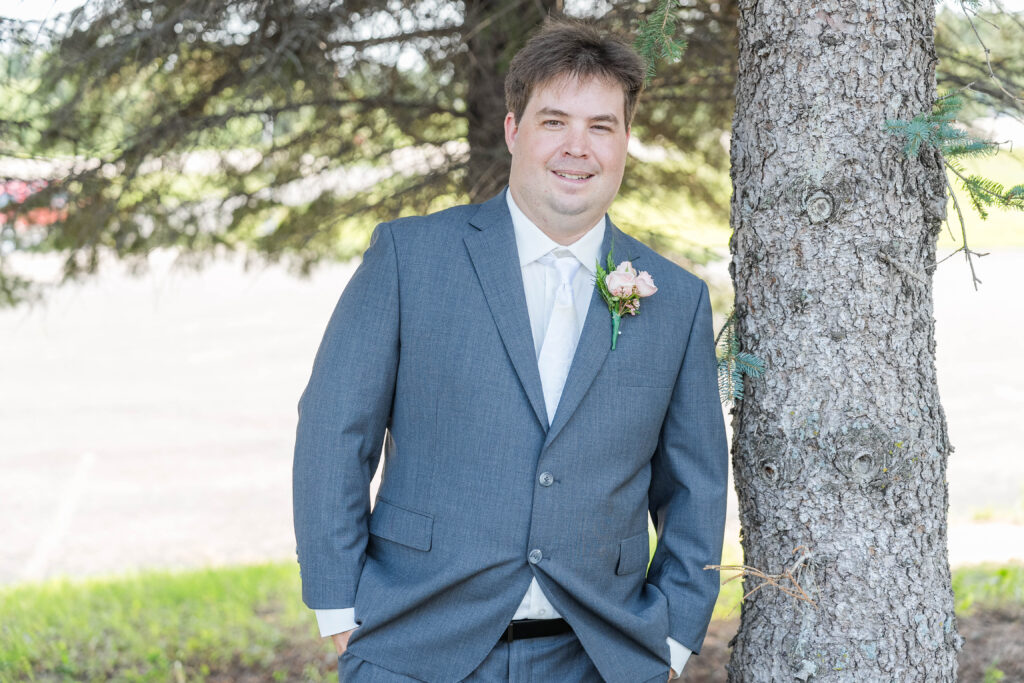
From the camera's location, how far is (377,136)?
4.52 m

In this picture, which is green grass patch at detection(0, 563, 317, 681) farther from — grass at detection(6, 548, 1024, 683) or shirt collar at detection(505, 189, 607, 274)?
shirt collar at detection(505, 189, 607, 274)

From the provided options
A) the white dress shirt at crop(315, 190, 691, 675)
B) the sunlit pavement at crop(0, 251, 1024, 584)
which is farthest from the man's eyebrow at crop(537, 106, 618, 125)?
the sunlit pavement at crop(0, 251, 1024, 584)

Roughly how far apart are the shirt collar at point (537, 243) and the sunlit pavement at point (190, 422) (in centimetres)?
257

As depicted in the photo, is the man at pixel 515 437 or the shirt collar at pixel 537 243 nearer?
the man at pixel 515 437

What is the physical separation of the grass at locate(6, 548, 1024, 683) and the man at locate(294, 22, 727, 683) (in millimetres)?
2012

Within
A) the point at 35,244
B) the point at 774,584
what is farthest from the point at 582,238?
the point at 35,244

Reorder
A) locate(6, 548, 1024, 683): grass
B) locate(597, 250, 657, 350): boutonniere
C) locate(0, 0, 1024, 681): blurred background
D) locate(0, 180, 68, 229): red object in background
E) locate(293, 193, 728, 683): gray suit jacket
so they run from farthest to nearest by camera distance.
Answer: locate(6, 548, 1024, 683): grass → locate(0, 180, 68, 229): red object in background → locate(0, 0, 1024, 681): blurred background → locate(597, 250, 657, 350): boutonniere → locate(293, 193, 728, 683): gray suit jacket

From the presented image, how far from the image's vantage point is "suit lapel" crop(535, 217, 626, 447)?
77.4 inches

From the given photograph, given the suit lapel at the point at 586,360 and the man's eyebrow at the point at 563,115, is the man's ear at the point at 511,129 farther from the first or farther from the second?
the suit lapel at the point at 586,360

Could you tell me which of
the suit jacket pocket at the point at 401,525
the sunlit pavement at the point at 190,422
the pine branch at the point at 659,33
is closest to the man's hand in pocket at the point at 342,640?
the suit jacket pocket at the point at 401,525

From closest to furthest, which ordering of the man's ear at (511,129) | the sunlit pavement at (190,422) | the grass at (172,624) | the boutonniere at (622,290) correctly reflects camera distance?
the boutonniere at (622,290), the man's ear at (511,129), the grass at (172,624), the sunlit pavement at (190,422)

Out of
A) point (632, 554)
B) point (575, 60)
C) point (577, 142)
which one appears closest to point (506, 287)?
point (577, 142)

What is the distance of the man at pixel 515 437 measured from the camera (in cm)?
195

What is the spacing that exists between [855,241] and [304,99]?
2930 mm
